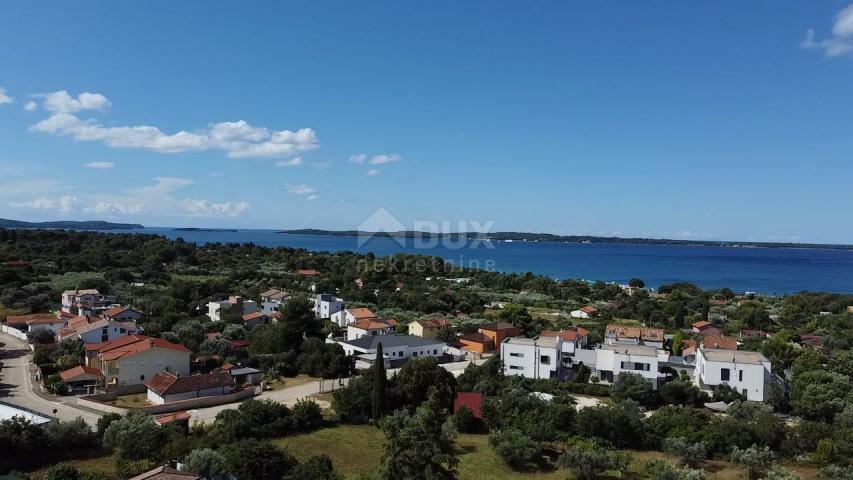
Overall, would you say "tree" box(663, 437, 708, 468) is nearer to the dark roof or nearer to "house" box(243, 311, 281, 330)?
the dark roof

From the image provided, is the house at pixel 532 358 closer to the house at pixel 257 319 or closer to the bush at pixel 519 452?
the bush at pixel 519 452

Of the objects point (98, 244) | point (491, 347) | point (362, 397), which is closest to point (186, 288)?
point (491, 347)

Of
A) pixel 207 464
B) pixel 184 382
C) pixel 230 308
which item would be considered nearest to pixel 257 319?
pixel 230 308

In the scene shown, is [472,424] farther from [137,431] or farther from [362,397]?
[137,431]

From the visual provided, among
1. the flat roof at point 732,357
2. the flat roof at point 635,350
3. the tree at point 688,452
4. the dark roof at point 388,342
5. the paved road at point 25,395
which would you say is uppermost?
the flat roof at point 732,357

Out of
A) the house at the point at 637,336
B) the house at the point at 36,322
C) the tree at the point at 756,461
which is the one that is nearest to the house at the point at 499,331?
the house at the point at 637,336

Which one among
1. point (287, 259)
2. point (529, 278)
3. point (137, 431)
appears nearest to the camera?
point (137, 431)
